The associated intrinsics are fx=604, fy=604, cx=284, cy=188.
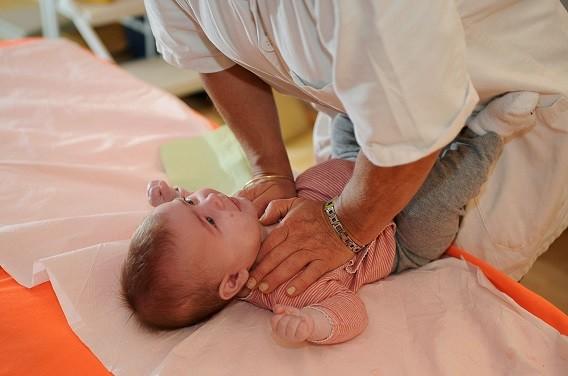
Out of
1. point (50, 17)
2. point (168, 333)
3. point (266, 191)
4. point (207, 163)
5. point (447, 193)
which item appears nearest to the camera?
point (168, 333)

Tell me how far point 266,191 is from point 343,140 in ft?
0.79

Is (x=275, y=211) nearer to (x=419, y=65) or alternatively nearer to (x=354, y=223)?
(x=354, y=223)

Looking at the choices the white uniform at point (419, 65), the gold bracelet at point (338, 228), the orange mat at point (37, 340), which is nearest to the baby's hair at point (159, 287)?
the orange mat at point (37, 340)

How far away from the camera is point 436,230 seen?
3.60 feet

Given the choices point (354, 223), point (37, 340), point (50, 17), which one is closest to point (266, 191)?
point (354, 223)

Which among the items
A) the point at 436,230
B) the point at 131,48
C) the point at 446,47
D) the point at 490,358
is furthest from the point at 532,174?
the point at 131,48

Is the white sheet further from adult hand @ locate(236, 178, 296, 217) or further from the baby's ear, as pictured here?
adult hand @ locate(236, 178, 296, 217)

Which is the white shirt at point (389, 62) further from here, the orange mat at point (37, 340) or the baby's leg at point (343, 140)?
the orange mat at point (37, 340)

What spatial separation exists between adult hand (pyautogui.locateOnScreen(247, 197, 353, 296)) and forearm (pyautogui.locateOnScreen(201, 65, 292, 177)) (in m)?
0.27

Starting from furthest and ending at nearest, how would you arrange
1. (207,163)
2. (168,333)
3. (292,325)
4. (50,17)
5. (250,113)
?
(50,17), (207,163), (250,113), (168,333), (292,325)

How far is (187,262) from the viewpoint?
95cm

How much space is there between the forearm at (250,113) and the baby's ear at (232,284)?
1.05ft

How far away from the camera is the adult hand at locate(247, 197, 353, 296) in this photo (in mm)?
994

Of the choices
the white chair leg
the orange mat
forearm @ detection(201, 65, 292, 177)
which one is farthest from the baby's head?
the white chair leg
